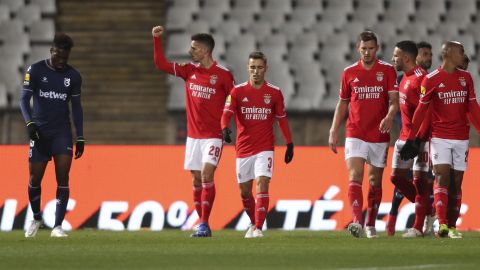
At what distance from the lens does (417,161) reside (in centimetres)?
1249

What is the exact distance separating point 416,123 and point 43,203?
219 inches

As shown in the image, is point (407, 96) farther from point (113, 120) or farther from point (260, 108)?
point (113, 120)

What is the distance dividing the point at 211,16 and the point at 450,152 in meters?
10.00

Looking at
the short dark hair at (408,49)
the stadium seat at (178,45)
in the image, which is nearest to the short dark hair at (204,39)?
the short dark hair at (408,49)

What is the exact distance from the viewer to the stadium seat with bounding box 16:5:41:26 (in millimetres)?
20844

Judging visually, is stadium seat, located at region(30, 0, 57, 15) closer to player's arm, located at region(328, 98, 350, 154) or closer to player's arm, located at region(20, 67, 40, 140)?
player's arm, located at region(20, 67, 40, 140)

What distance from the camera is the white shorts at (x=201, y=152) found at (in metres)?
12.3

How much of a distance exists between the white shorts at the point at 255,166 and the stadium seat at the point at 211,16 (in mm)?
8930

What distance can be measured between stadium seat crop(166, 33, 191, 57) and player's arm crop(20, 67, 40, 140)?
8.37 m

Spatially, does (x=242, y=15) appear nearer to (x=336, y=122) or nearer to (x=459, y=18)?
(x=459, y=18)

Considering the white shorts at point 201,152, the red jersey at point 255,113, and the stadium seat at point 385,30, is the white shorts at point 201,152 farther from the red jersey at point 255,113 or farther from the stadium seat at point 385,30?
the stadium seat at point 385,30

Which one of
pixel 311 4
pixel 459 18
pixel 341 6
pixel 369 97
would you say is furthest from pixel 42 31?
pixel 369 97

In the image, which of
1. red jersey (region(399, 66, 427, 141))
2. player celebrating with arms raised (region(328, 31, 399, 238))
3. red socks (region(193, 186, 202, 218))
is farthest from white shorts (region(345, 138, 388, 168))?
red socks (region(193, 186, 202, 218))

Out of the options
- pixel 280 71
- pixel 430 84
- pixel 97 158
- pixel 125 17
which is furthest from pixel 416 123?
pixel 125 17
